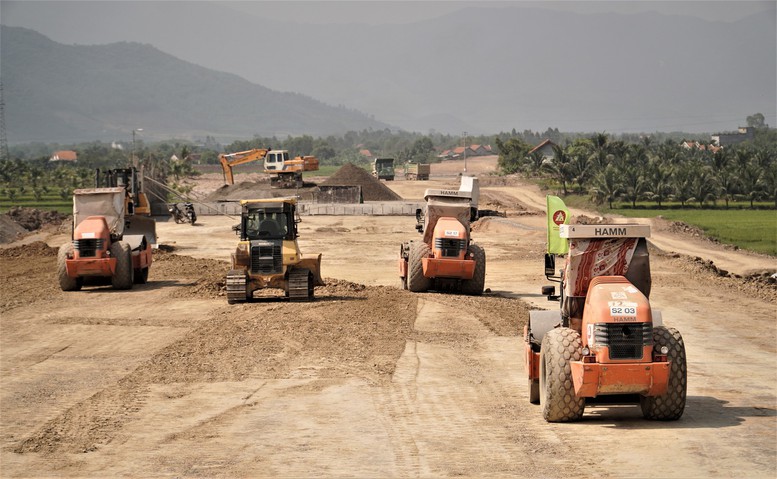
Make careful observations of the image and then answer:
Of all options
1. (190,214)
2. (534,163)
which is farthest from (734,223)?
(534,163)

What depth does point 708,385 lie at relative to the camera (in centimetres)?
1858

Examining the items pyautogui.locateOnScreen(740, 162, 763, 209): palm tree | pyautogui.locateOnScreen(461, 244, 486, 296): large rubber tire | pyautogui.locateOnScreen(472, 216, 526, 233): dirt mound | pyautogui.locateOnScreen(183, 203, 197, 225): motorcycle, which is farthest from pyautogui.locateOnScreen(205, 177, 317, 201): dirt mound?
pyautogui.locateOnScreen(461, 244, 486, 296): large rubber tire

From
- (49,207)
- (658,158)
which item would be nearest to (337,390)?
(49,207)

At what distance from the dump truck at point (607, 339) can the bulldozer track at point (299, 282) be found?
12.8 metres

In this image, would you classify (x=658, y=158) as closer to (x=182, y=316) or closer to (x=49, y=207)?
(x=49, y=207)

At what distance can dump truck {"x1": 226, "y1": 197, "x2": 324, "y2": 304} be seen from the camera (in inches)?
1077

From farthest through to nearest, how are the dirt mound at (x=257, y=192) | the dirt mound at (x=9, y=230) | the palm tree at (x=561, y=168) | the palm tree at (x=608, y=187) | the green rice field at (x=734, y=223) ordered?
the palm tree at (x=561, y=168) → the palm tree at (x=608, y=187) → the dirt mound at (x=257, y=192) → the dirt mound at (x=9, y=230) → the green rice field at (x=734, y=223)

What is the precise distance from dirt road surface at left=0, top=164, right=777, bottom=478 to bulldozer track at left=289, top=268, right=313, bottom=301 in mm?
535

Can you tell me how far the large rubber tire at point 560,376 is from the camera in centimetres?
1423

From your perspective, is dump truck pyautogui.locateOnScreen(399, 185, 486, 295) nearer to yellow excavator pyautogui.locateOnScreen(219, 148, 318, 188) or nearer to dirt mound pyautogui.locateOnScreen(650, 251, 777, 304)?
dirt mound pyautogui.locateOnScreen(650, 251, 777, 304)

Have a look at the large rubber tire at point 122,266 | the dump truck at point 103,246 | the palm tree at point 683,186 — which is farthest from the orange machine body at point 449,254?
the palm tree at point 683,186

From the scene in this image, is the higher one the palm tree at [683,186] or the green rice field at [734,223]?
the palm tree at [683,186]

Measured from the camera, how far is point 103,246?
3173cm

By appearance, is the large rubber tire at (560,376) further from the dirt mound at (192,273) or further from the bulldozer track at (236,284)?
the dirt mound at (192,273)
